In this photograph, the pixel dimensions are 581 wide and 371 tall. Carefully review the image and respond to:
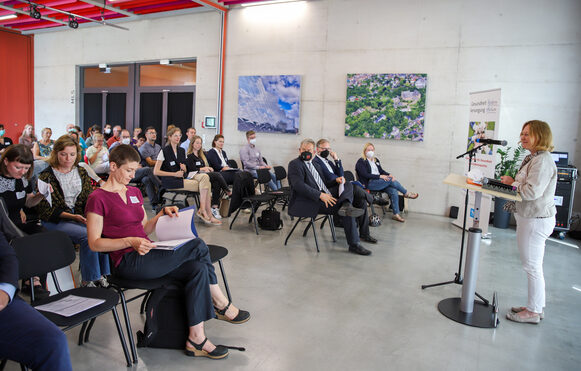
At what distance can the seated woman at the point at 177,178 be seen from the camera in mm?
6145

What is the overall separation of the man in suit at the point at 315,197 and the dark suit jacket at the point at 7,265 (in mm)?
3265

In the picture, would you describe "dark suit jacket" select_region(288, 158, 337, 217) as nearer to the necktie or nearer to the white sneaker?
the necktie

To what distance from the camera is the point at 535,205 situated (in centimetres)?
303

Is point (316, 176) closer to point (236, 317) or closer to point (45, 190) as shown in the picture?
point (236, 317)

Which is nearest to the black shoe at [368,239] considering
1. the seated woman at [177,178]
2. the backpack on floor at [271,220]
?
the backpack on floor at [271,220]

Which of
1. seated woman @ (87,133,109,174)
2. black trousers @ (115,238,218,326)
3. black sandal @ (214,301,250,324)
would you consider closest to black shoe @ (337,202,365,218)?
black sandal @ (214,301,250,324)

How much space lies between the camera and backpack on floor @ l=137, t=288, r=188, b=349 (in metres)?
2.49

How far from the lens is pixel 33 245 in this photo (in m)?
2.30

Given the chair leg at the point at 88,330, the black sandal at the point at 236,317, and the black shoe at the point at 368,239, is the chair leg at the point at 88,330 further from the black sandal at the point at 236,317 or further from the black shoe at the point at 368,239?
the black shoe at the point at 368,239

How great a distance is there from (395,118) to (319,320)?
5.34 m

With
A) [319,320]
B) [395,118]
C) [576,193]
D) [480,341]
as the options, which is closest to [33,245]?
[319,320]

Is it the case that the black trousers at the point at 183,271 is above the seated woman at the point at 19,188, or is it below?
below

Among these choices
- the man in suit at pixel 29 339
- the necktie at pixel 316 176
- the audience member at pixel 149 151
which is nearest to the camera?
the man in suit at pixel 29 339

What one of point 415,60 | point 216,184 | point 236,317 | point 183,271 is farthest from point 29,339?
point 415,60
